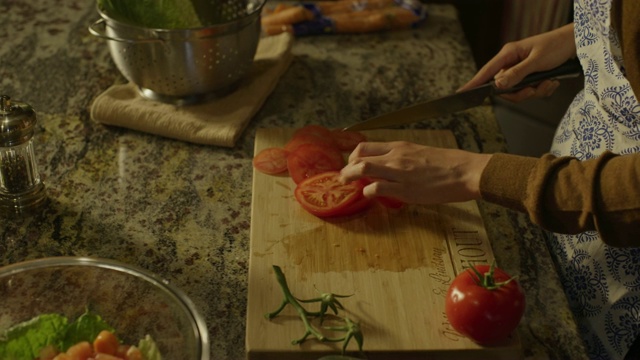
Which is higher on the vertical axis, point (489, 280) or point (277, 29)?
point (489, 280)

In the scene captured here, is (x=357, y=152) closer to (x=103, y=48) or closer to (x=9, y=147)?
(x=9, y=147)

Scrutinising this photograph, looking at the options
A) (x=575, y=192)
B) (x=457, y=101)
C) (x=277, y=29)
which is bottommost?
(x=277, y=29)

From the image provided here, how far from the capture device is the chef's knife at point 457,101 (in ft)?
5.17

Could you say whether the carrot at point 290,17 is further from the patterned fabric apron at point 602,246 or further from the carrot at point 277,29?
the patterned fabric apron at point 602,246

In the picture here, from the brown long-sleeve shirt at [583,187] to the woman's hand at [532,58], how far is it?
1.09 ft

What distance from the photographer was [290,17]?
2.10 metres

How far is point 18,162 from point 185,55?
41cm

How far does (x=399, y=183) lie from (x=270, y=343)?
0.35 m

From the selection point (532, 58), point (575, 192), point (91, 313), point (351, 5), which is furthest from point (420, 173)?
point (351, 5)

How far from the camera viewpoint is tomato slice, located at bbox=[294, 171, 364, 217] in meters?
1.40

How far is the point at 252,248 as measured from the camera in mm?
1331

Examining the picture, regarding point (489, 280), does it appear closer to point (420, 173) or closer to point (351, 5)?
point (420, 173)

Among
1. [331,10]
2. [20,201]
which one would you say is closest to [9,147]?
[20,201]

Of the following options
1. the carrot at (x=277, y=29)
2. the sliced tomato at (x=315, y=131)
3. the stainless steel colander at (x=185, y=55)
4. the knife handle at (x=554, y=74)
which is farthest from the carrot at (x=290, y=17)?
the knife handle at (x=554, y=74)
